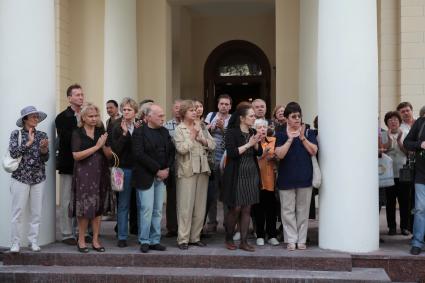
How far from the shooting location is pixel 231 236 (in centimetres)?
684

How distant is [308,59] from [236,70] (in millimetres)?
3930

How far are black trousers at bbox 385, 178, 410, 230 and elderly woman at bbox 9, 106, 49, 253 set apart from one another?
4.65m

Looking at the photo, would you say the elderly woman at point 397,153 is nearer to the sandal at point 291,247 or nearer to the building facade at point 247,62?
the building facade at point 247,62

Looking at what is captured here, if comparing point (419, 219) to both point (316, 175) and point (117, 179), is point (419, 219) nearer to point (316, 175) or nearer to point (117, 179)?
point (316, 175)

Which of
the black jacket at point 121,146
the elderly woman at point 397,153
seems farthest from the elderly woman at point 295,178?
the black jacket at point 121,146

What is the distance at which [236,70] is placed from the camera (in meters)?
14.2

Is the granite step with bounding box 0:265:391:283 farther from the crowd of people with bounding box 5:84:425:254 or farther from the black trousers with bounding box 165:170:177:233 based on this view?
the black trousers with bounding box 165:170:177:233

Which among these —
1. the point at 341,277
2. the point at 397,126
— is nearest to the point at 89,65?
the point at 397,126

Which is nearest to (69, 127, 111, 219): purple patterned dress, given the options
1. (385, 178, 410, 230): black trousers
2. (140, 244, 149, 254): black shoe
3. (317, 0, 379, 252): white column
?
(140, 244, 149, 254): black shoe

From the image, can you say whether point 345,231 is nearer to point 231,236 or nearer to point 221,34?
point 231,236

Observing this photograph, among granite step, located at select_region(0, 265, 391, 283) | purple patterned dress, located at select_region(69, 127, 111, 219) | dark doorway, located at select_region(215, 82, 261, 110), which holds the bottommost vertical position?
granite step, located at select_region(0, 265, 391, 283)

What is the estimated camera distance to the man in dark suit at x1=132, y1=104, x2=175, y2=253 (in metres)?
6.66

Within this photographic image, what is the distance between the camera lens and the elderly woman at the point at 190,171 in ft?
22.5

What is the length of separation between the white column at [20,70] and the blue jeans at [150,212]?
1.37m
